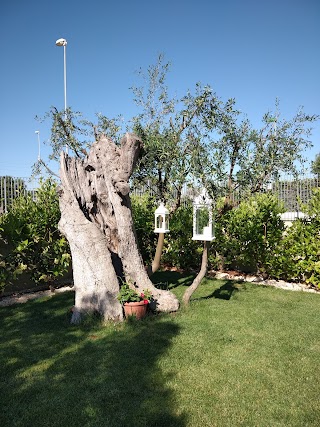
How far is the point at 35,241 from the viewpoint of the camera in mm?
8164

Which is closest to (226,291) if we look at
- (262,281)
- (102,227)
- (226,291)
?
(226,291)

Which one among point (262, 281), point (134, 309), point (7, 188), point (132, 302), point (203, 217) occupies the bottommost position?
point (262, 281)

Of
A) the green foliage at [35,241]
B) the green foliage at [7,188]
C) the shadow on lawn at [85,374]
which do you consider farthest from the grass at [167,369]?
the green foliage at [7,188]

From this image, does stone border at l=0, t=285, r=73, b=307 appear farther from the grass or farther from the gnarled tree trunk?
the gnarled tree trunk

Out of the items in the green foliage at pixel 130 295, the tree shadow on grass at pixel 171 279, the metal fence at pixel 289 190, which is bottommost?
the tree shadow on grass at pixel 171 279

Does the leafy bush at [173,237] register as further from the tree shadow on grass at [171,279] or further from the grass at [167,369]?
the grass at [167,369]

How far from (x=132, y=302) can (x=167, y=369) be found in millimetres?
1881

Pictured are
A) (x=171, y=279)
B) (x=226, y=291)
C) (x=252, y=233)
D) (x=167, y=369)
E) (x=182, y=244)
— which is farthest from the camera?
(x=182, y=244)

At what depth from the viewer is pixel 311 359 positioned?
4.36 meters

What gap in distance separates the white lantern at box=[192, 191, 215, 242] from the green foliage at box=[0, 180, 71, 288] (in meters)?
3.39

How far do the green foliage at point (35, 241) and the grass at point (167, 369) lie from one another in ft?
5.04

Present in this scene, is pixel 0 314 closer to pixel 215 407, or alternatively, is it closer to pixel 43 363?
pixel 43 363

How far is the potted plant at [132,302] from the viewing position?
5.75 metres

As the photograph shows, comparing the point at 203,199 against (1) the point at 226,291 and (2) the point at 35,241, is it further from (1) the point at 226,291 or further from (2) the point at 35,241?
(2) the point at 35,241
